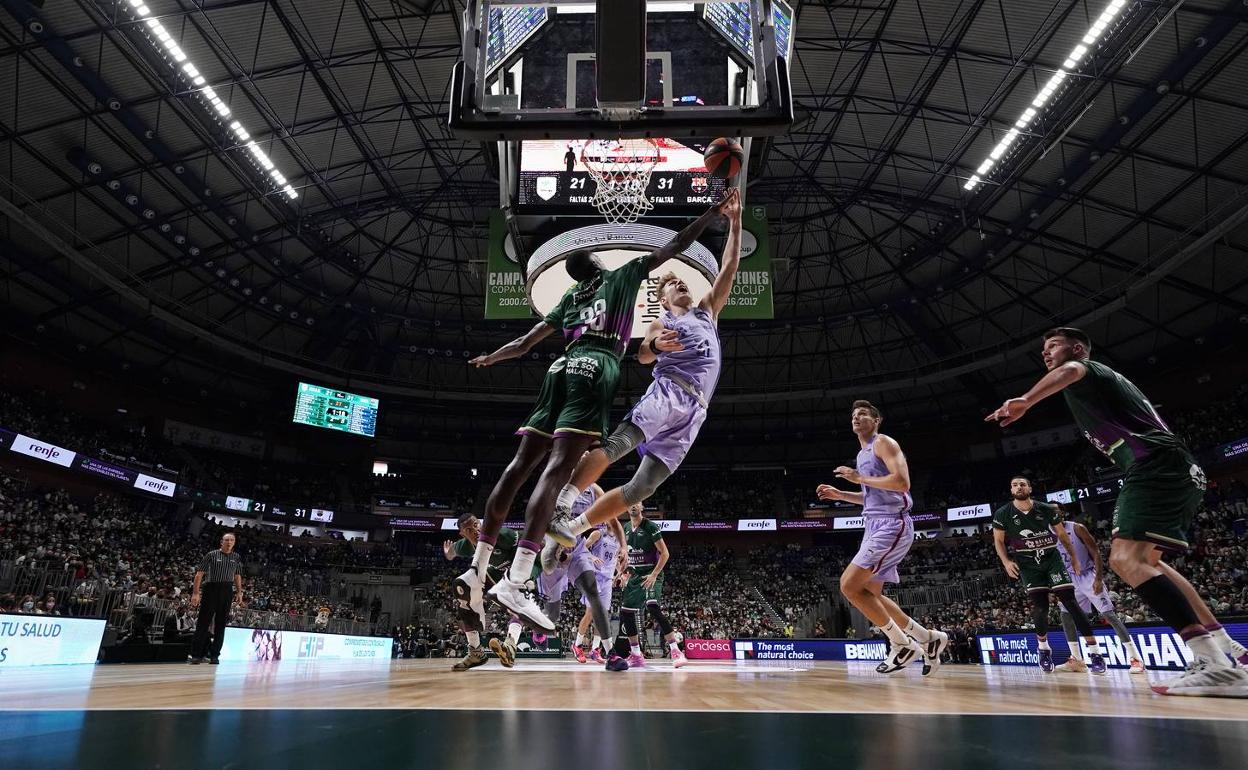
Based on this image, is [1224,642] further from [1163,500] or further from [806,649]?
[806,649]

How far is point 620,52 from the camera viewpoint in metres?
4.15

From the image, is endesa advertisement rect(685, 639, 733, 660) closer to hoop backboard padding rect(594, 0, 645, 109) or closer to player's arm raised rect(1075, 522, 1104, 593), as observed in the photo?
player's arm raised rect(1075, 522, 1104, 593)

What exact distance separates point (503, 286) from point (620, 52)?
10.2 m

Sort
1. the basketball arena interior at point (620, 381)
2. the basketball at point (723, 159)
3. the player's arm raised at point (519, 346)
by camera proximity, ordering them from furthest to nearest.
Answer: the basketball at point (723, 159), the player's arm raised at point (519, 346), the basketball arena interior at point (620, 381)

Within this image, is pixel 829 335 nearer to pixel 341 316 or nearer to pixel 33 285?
pixel 341 316

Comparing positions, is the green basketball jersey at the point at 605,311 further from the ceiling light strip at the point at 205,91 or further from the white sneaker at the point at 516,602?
the ceiling light strip at the point at 205,91

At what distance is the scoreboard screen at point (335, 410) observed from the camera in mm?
28500

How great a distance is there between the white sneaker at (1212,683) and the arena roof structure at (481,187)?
35.3 ft

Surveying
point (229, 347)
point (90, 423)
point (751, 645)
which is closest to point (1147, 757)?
point (751, 645)

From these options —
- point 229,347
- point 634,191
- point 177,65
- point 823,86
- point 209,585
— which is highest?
point 823,86

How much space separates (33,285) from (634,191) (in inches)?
931

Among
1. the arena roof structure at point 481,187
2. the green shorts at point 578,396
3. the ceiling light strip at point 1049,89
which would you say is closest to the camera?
the green shorts at point 578,396

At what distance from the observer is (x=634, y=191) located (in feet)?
29.1

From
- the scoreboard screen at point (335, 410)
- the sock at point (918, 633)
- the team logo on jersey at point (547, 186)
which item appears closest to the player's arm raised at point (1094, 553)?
the sock at point (918, 633)
